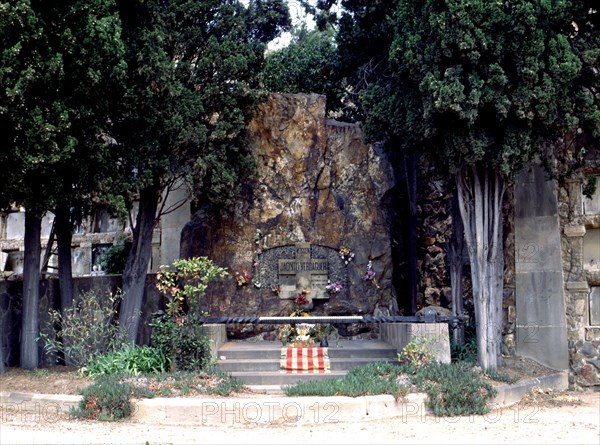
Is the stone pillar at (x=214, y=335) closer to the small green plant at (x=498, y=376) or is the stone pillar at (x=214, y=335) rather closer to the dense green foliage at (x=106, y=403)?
the dense green foliage at (x=106, y=403)

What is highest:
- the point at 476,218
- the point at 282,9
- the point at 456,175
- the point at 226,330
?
the point at 282,9

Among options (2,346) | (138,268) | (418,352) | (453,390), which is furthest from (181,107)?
(453,390)

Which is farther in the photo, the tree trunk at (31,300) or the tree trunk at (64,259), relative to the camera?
the tree trunk at (64,259)

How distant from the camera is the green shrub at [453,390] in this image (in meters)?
9.90

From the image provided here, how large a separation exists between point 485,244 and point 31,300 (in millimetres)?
8023

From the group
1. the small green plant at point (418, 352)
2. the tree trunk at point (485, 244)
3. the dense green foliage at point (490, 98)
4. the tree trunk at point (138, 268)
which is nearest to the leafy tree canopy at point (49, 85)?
the tree trunk at point (138, 268)

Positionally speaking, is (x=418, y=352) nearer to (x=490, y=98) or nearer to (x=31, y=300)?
(x=490, y=98)

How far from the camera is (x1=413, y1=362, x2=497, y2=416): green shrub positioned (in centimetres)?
990

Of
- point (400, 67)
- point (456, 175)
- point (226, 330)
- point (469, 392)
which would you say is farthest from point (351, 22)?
point (469, 392)

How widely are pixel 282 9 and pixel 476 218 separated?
6.76 metres

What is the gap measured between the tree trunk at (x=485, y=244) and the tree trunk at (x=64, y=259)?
289 inches

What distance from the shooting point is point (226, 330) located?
1445cm

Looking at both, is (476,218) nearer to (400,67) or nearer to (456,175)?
(456,175)

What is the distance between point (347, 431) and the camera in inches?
356
